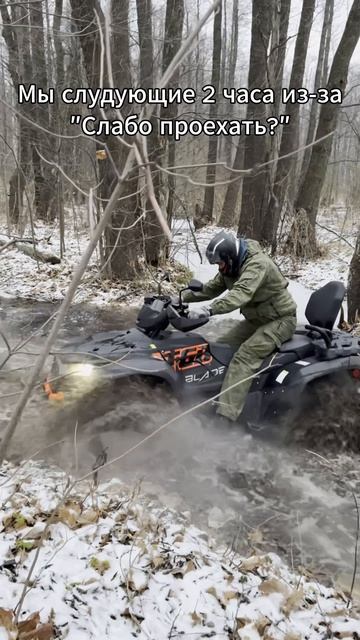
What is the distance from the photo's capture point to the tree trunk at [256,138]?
438 inches

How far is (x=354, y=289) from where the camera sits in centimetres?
720

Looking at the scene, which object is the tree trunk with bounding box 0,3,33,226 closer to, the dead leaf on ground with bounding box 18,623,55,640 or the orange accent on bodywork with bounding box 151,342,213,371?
the orange accent on bodywork with bounding box 151,342,213,371

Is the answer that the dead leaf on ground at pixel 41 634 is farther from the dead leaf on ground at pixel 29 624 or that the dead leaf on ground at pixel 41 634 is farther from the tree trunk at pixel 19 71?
the tree trunk at pixel 19 71

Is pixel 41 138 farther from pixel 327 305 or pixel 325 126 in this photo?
pixel 327 305

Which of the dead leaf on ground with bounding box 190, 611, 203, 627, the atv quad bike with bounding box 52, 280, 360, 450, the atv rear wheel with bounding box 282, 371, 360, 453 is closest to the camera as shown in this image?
the dead leaf on ground with bounding box 190, 611, 203, 627

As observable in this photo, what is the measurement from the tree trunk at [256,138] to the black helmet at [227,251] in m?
7.17

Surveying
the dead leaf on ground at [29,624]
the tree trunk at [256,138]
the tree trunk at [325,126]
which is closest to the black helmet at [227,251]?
the dead leaf on ground at [29,624]

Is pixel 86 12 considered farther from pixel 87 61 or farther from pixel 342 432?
pixel 342 432

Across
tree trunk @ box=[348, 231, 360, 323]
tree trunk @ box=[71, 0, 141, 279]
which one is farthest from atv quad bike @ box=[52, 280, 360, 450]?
tree trunk @ box=[71, 0, 141, 279]

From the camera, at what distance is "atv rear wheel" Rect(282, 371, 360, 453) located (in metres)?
4.56

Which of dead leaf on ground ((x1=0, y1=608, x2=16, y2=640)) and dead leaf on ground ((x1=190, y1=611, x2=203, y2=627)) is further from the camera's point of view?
dead leaf on ground ((x1=190, y1=611, x2=203, y2=627))

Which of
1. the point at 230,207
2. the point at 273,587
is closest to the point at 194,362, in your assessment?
the point at 273,587

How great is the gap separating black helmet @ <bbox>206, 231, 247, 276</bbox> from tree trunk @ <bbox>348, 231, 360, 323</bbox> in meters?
3.33

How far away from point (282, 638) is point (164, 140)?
9336 mm
